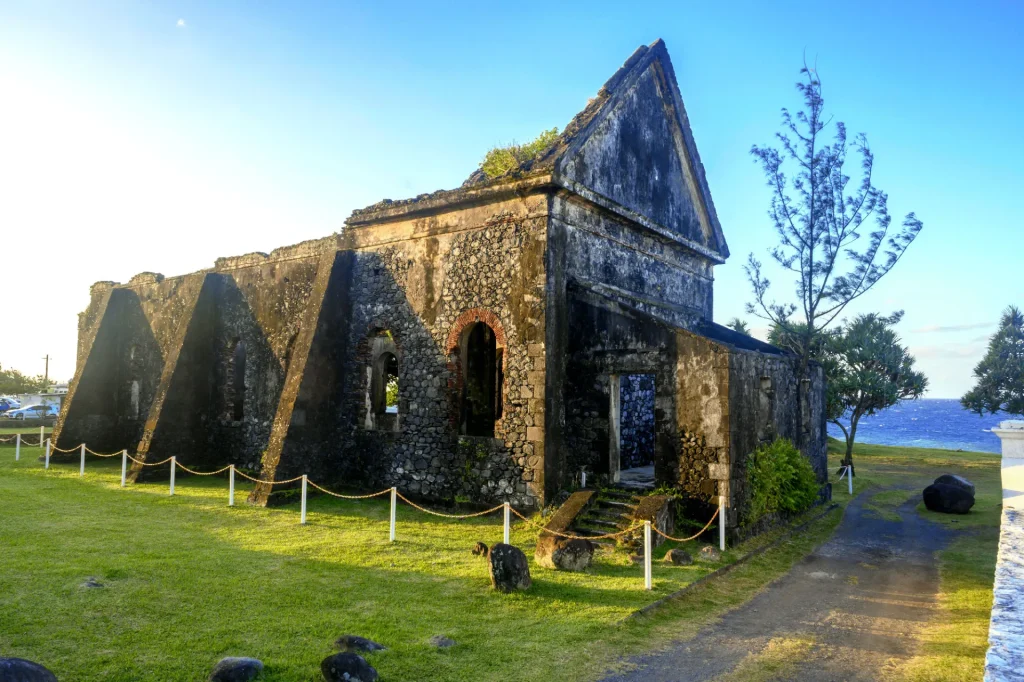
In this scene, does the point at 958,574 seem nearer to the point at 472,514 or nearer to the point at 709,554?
the point at 709,554

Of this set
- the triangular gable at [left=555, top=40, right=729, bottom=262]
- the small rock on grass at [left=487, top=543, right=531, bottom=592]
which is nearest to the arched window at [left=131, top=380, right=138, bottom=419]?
the triangular gable at [left=555, top=40, right=729, bottom=262]

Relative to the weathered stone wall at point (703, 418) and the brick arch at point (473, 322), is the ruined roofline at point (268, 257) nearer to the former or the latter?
the brick arch at point (473, 322)

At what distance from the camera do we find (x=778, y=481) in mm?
12758

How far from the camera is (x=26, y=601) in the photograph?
7.71m

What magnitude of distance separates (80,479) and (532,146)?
49.0 feet

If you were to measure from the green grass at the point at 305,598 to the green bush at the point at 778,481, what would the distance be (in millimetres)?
762

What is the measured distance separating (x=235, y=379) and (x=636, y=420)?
11.5 meters

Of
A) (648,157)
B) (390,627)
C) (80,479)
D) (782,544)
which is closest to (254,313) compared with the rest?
(80,479)

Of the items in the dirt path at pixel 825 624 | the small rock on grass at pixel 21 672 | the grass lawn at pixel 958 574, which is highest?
the small rock on grass at pixel 21 672

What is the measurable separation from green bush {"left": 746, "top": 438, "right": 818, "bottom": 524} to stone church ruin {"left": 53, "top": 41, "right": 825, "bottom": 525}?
0.46 metres

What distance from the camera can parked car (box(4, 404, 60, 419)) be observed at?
37769 millimetres

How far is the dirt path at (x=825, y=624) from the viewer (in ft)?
21.5

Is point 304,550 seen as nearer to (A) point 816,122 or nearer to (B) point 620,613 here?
(B) point 620,613

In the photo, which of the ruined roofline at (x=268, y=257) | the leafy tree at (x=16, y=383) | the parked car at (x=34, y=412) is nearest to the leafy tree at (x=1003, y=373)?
the ruined roofline at (x=268, y=257)
